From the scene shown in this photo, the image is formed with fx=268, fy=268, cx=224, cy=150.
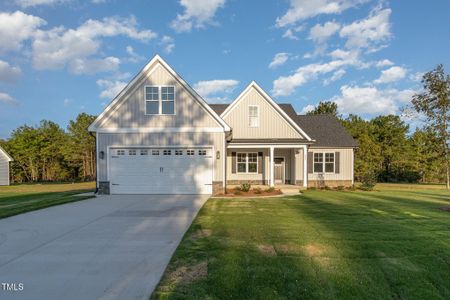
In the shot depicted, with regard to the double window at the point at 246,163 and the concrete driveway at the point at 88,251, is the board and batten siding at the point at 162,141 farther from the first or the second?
the double window at the point at 246,163

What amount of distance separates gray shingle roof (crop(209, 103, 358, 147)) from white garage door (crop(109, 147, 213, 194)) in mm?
7781

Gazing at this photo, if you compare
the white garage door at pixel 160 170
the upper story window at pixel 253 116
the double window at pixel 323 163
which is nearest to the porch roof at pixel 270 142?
the upper story window at pixel 253 116

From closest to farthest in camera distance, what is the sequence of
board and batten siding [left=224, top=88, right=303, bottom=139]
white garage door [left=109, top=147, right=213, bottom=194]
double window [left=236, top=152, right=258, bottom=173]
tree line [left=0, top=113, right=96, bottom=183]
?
white garage door [left=109, top=147, right=213, bottom=194], board and batten siding [left=224, top=88, right=303, bottom=139], double window [left=236, top=152, right=258, bottom=173], tree line [left=0, top=113, right=96, bottom=183]

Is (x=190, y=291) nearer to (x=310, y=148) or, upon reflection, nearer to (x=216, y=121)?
(x=216, y=121)

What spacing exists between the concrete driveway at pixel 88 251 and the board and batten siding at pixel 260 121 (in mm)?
9587

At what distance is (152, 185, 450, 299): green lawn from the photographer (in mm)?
3727

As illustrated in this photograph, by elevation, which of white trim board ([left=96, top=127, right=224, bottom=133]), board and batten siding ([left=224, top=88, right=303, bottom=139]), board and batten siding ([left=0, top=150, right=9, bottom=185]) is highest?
board and batten siding ([left=224, top=88, right=303, bottom=139])

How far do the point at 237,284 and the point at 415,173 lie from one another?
111 feet

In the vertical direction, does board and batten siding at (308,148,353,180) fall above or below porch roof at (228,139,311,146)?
below

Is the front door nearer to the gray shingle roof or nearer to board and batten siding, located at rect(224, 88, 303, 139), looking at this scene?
the gray shingle roof

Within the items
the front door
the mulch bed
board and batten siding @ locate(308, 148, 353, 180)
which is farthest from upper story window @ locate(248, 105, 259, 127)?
the mulch bed

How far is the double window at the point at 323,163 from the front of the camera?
62.4ft

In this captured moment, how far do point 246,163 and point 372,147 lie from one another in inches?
696

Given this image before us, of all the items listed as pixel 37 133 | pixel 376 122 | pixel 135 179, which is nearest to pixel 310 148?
pixel 135 179
